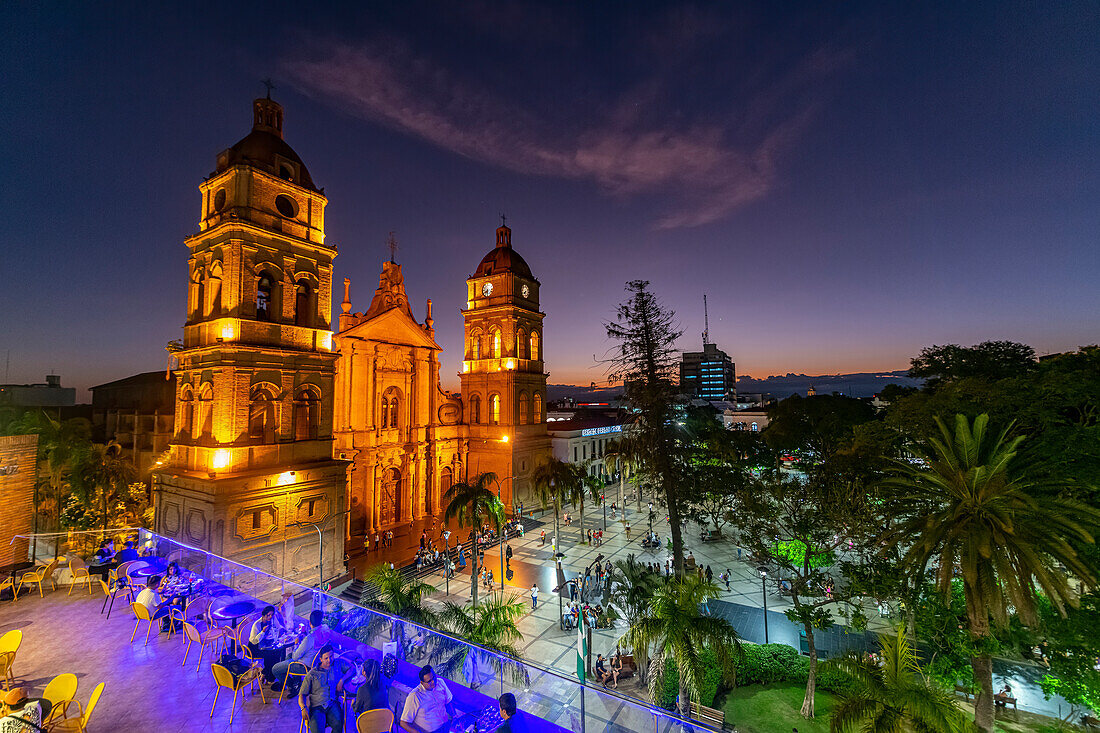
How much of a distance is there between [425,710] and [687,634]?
26.4ft

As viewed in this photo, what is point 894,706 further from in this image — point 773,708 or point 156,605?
point 156,605

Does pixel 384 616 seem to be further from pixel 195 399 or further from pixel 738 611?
pixel 738 611

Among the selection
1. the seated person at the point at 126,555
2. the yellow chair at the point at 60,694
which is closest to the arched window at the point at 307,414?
the seated person at the point at 126,555

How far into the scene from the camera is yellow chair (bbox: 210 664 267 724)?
782 centimetres

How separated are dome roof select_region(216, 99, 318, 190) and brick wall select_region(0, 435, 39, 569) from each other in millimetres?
14955

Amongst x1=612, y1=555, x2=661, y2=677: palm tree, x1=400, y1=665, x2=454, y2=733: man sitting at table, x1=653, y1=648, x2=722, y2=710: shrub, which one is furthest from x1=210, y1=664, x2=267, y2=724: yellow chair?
x1=653, y1=648, x2=722, y2=710: shrub

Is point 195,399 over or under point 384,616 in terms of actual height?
over

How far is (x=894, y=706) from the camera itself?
963cm

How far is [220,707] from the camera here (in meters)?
8.23

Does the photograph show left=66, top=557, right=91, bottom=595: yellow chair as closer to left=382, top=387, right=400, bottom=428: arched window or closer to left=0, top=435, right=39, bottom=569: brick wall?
→ left=0, top=435, right=39, bottom=569: brick wall

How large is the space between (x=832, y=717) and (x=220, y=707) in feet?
41.6

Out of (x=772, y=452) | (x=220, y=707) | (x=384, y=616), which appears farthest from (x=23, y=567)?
(x=772, y=452)

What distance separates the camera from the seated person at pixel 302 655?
849cm

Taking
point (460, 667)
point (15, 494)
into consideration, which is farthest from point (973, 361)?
point (15, 494)
